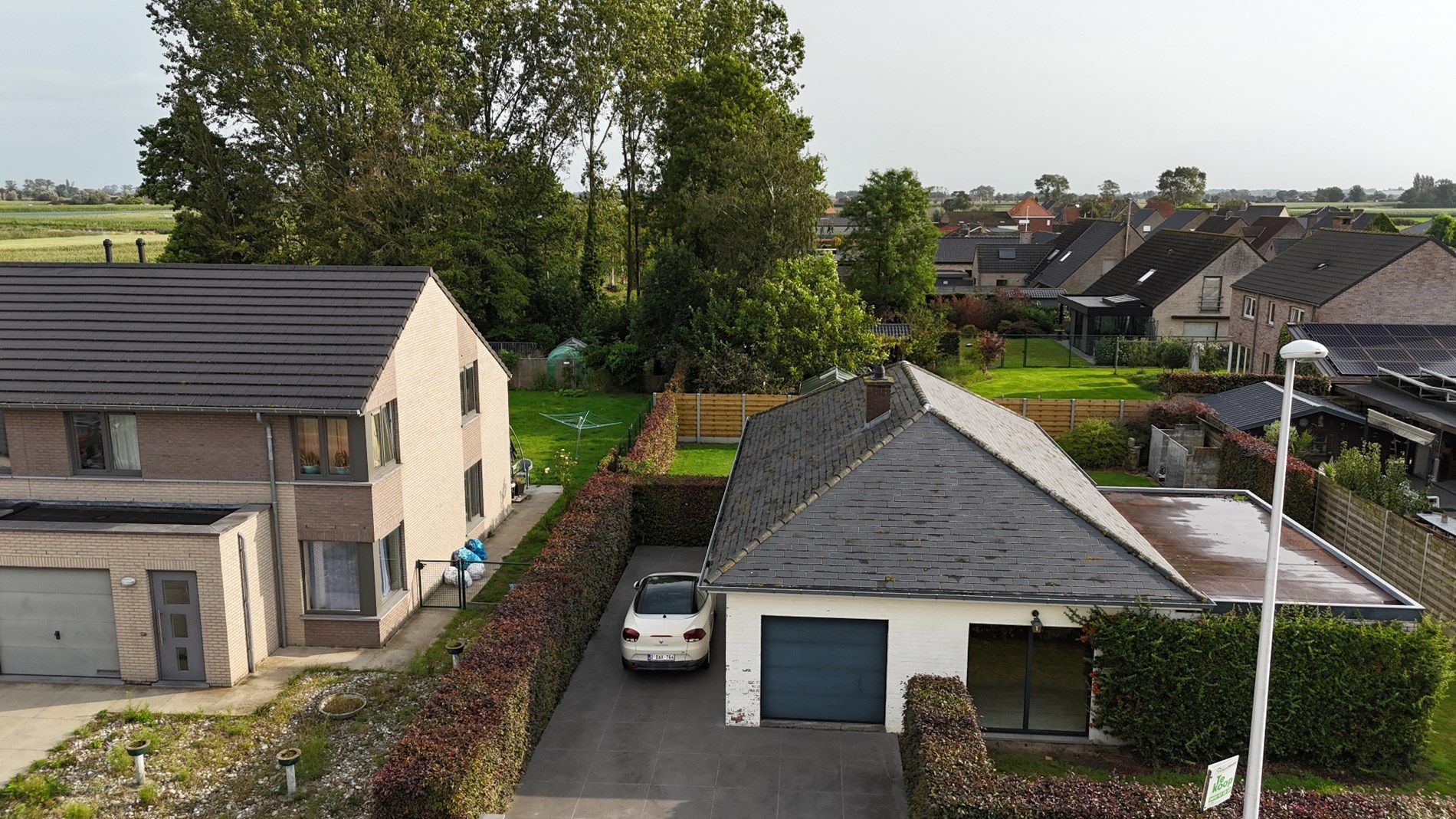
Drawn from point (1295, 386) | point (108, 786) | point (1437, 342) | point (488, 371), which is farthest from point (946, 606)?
point (1437, 342)

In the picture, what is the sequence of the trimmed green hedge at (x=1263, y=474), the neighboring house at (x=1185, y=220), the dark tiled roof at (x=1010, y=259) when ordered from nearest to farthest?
the trimmed green hedge at (x=1263, y=474)
the dark tiled roof at (x=1010, y=259)
the neighboring house at (x=1185, y=220)

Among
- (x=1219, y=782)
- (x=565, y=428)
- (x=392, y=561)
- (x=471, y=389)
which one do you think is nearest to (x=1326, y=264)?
(x=565, y=428)

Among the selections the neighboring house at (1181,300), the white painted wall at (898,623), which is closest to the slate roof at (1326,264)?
the neighboring house at (1181,300)

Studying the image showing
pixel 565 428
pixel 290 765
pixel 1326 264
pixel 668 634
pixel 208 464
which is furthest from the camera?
pixel 1326 264

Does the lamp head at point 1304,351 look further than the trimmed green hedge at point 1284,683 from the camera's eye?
No

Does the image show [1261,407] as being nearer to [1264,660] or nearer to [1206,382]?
[1206,382]

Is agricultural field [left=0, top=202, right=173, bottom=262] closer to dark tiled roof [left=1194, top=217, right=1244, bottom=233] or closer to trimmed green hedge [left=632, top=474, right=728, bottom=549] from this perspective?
trimmed green hedge [left=632, top=474, right=728, bottom=549]

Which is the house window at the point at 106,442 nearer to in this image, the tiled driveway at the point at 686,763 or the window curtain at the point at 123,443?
the window curtain at the point at 123,443
